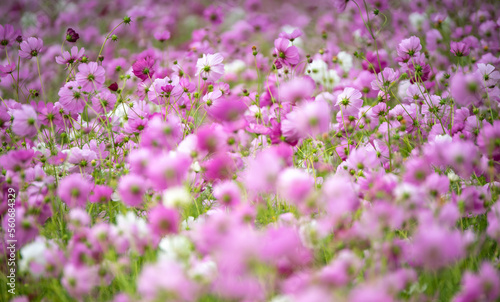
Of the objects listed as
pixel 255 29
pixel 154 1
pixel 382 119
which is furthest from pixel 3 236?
pixel 154 1

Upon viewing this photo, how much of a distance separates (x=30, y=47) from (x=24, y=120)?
434 millimetres

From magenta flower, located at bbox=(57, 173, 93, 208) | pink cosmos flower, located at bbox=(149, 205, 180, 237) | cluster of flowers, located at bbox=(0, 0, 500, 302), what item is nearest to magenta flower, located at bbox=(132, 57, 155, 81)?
cluster of flowers, located at bbox=(0, 0, 500, 302)

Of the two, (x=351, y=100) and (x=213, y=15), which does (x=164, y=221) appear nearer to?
(x=351, y=100)

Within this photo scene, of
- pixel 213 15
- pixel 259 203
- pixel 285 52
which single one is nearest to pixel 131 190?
pixel 259 203

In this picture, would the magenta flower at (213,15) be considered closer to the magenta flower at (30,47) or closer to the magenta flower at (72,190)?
the magenta flower at (30,47)

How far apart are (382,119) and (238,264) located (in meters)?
0.78

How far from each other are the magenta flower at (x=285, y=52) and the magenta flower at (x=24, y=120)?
2.18ft

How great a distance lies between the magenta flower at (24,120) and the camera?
85 centimetres

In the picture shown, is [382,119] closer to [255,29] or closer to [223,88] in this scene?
[223,88]

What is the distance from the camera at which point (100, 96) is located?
1234mm

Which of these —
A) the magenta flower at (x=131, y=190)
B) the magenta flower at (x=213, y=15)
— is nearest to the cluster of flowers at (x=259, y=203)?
the magenta flower at (x=131, y=190)

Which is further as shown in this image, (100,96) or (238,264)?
(100,96)

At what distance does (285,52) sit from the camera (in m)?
1.19

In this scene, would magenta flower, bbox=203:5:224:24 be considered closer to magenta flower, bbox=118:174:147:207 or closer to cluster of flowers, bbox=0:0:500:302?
cluster of flowers, bbox=0:0:500:302
